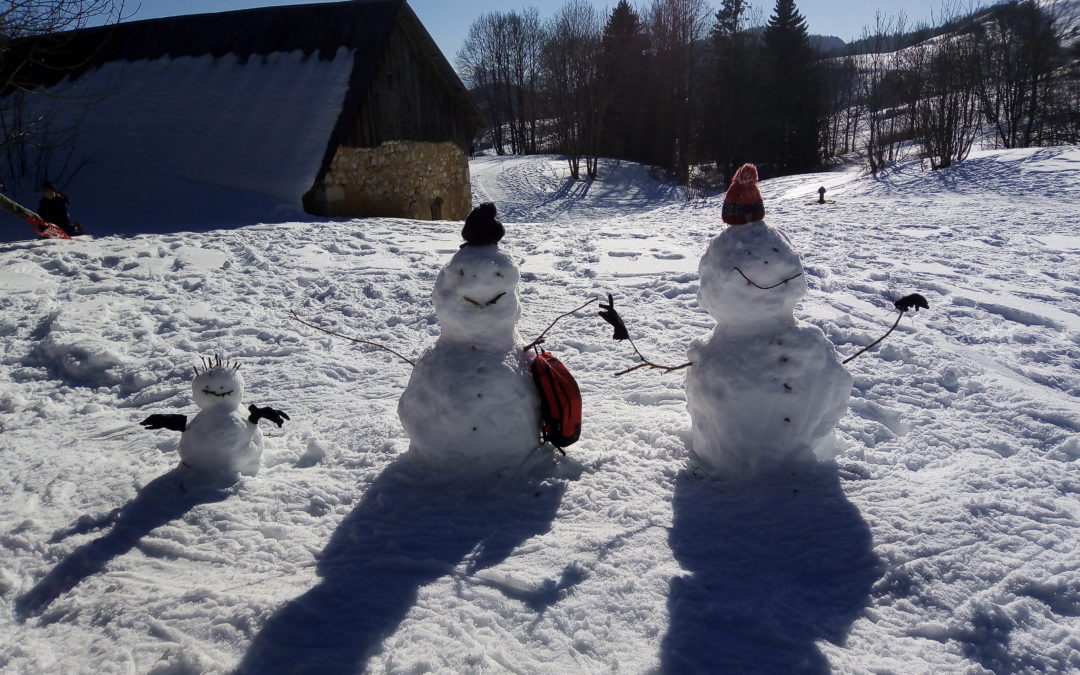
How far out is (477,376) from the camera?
9.71 ft

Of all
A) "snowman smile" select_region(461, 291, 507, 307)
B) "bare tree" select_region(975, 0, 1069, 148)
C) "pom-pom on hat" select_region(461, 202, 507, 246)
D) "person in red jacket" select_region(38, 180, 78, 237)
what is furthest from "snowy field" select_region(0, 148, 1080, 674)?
"bare tree" select_region(975, 0, 1069, 148)

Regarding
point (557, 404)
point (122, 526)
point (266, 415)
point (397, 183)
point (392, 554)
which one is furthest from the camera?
point (397, 183)

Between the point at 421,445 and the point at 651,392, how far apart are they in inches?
64.3

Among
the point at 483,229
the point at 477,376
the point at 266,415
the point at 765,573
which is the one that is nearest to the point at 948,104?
the point at 483,229

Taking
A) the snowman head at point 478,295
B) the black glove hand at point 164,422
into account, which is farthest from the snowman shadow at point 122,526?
the snowman head at point 478,295

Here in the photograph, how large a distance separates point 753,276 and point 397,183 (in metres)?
10.4

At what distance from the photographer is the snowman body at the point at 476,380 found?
116 inches

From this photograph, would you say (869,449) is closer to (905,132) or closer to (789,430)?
(789,430)

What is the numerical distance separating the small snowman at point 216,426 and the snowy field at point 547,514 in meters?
0.12

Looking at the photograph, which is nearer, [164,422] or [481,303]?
[481,303]

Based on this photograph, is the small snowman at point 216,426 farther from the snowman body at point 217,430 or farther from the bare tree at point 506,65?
the bare tree at point 506,65

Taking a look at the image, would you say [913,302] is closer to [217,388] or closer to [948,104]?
[217,388]

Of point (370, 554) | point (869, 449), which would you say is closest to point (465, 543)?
point (370, 554)

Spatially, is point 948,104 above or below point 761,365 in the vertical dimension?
above
